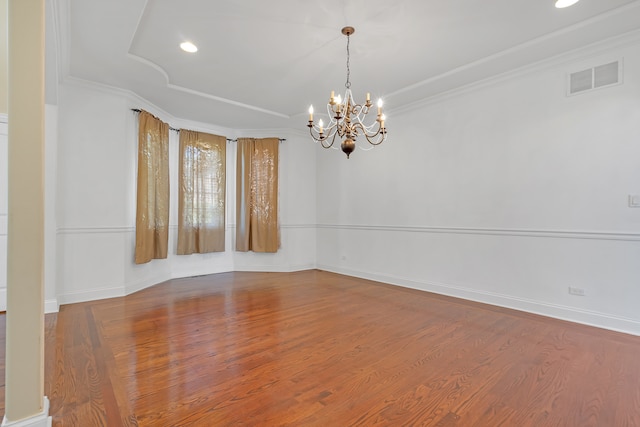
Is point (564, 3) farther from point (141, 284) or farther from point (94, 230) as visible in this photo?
point (141, 284)

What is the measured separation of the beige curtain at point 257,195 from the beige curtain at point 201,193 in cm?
34

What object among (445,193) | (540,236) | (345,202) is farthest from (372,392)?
(345,202)

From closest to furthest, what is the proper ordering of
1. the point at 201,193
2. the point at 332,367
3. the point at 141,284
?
the point at 332,367 < the point at 141,284 < the point at 201,193

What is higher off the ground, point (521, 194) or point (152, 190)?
point (152, 190)

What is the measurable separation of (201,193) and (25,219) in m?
4.17

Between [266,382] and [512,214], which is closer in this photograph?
[266,382]

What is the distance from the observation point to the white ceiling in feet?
8.65

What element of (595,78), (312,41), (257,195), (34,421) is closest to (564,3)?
(595,78)

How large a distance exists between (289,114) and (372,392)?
459 centimetres

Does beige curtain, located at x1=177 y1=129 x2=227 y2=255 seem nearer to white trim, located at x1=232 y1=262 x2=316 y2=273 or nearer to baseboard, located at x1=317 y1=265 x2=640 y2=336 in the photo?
white trim, located at x1=232 y1=262 x2=316 y2=273

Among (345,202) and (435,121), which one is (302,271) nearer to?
(345,202)

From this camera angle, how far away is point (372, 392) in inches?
78.1

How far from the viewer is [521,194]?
3697mm

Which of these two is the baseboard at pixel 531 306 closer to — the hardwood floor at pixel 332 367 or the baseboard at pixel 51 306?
the hardwood floor at pixel 332 367
